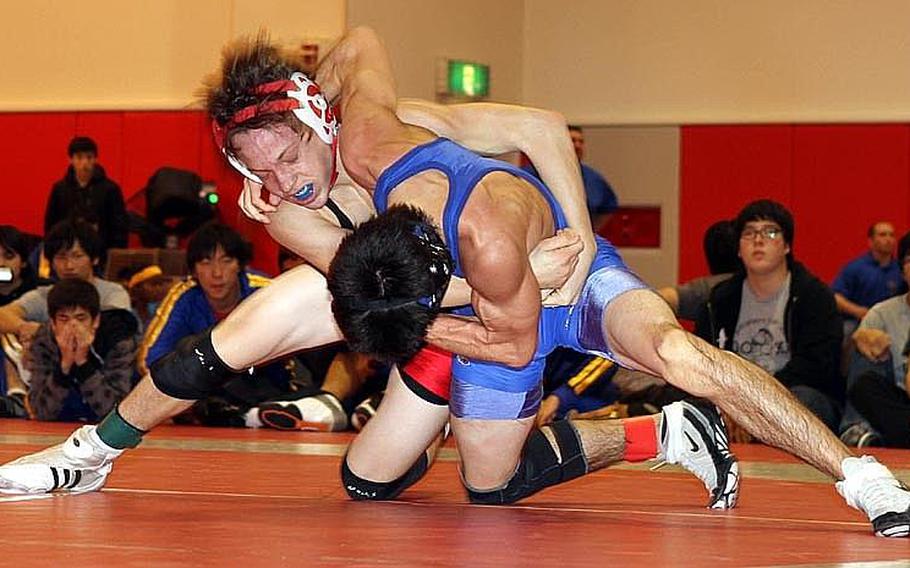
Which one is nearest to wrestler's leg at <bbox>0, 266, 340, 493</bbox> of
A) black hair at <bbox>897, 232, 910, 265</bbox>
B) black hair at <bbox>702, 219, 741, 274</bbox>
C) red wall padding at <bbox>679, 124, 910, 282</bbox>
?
black hair at <bbox>897, 232, 910, 265</bbox>

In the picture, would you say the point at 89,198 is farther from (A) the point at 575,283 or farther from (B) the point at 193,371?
(A) the point at 575,283

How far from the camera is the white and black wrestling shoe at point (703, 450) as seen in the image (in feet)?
12.8

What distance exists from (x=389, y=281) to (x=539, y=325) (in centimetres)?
67

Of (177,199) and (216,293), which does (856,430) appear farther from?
(177,199)

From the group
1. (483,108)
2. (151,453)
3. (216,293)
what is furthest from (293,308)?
(216,293)

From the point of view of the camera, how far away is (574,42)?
39.0 ft

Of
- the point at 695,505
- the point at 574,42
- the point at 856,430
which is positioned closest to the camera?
the point at 695,505

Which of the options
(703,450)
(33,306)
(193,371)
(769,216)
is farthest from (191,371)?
(33,306)

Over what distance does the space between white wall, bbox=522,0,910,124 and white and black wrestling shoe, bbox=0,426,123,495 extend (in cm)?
810

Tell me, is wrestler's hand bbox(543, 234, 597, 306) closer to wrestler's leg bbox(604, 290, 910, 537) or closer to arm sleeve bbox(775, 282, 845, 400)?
wrestler's leg bbox(604, 290, 910, 537)

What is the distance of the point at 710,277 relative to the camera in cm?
786

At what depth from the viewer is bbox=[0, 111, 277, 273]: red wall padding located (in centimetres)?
1119

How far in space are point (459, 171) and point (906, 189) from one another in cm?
822

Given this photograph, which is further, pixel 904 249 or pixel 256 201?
pixel 904 249
